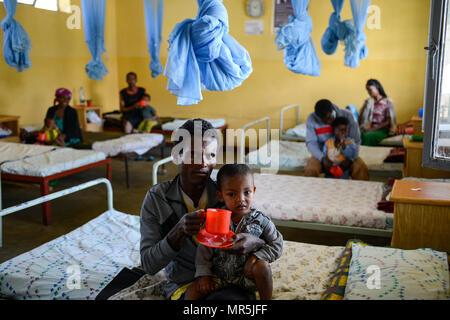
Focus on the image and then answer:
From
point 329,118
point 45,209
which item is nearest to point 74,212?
point 45,209

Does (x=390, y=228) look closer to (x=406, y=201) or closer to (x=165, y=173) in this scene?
(x=406, y=201)

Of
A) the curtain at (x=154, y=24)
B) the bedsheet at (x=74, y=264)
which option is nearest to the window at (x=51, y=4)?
the curtain at (x=154, y=24)

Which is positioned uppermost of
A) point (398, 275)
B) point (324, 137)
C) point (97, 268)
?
point (324, 137)

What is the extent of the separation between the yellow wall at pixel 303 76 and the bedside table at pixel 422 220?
403cm

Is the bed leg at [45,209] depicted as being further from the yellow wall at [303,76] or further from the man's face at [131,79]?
the man's face at [131,79]

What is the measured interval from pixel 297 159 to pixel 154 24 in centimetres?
336

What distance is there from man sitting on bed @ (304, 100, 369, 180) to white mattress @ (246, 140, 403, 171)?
0.27 metres

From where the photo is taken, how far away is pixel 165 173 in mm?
5758

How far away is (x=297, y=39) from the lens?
4402 millimetres

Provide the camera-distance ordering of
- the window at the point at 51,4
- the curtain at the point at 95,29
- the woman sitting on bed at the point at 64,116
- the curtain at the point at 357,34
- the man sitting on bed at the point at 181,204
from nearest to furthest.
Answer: the man sitting on bed at the point at 181,204
the curtain at the point at 357,34
the woman sitting on bed at the point at 64,116
the curtain at the point at 95,29
the window at the point at 51,4

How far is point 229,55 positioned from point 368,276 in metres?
1.39

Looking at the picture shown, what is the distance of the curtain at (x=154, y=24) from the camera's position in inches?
257

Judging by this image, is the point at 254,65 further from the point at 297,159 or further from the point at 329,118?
the point at 329,118

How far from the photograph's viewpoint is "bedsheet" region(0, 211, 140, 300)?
212cm
